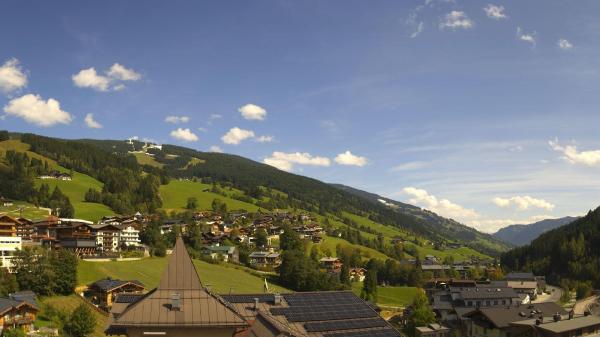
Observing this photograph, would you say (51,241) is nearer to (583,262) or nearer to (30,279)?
(30,279)

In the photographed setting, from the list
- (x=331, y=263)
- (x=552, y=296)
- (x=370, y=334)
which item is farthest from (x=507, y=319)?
(x=331, y=263)

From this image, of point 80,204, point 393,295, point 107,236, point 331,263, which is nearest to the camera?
point 393,295

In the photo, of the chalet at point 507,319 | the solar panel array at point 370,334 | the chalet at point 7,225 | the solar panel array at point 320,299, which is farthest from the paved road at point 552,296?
the chalet at point 7,225

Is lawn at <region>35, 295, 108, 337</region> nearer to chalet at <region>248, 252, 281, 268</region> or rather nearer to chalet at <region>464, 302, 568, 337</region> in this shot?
chalet at <region>464, 302, 568, 337</region>

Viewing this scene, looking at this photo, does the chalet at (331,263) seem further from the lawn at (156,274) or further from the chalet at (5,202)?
the chalet at (5,202)

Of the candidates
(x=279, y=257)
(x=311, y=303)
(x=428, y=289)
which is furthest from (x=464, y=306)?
(x=311, y=303)

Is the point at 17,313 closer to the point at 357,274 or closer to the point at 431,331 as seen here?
the point at 431,331

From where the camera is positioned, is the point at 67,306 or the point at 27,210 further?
the point at 27,210
